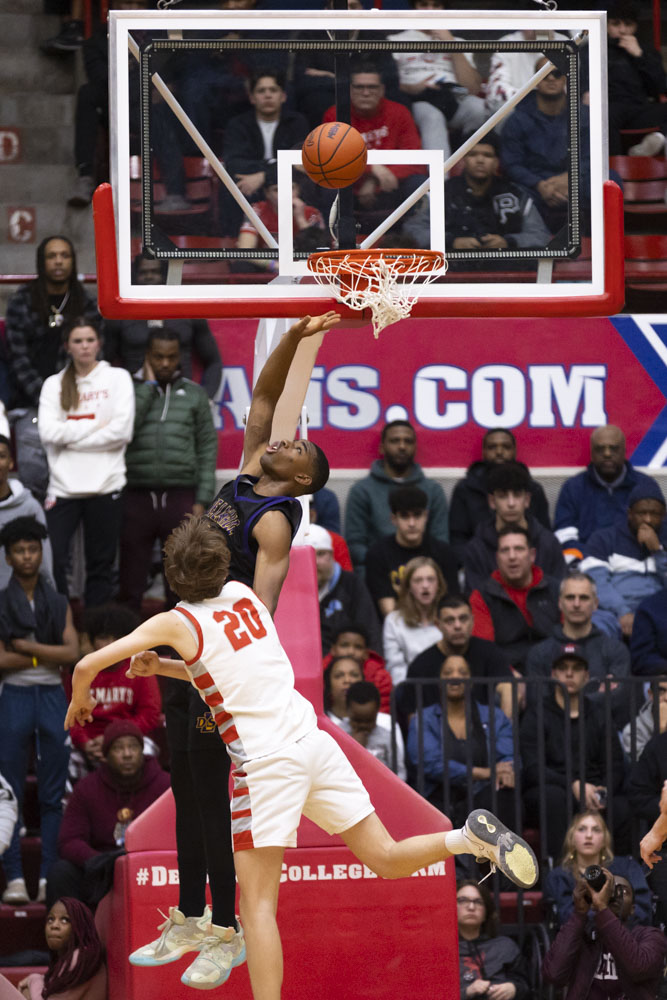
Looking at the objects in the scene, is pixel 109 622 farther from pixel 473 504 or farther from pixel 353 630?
pixel 473 504

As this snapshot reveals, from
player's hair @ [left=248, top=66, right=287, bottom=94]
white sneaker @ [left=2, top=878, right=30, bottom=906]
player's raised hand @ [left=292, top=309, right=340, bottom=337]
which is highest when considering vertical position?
player's hair @ [left=248, top=66, right=287, bottom=94]

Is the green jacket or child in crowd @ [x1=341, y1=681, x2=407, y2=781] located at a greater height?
the green jacket

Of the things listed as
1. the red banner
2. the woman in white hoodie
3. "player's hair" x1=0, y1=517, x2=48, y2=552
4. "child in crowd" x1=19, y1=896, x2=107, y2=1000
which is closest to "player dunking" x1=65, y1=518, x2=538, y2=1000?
"child in crowd" x1=19, y1=896, x2=107, y2=1000

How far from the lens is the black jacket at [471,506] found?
11.4 metres

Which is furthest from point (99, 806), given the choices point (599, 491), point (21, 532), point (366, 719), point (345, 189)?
point (599, 491)

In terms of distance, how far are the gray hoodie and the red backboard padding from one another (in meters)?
2.99

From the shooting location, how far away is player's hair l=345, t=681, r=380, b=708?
31.3 ft

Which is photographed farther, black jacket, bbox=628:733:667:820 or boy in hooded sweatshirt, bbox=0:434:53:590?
boy in hooded sweatshirt, bbox=0:434:53:590

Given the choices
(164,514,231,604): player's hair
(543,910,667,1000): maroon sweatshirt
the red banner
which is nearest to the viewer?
(164,514,231,604): player's hair

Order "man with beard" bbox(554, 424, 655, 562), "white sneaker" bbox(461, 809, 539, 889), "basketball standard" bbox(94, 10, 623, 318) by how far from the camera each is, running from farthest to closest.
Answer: "man with beard" bbox(554, 424, 655, 562) → "basketball standard" bbox(94, 10, 623, 318) → "white sneaker" bbox(461, 809, 539, 889)

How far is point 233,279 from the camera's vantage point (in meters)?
7.57

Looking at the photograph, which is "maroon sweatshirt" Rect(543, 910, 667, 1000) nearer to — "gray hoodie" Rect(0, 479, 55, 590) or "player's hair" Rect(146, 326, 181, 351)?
"gray hoodie" Rect(0, 479, 55, 590)

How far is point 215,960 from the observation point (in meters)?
6.78

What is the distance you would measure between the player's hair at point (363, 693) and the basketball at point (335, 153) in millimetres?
3166
